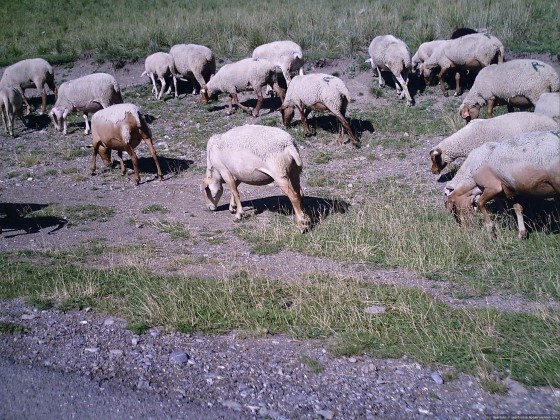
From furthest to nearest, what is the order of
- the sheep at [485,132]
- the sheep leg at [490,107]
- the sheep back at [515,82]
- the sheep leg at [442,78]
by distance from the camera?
the sheep leg at [442,78] → the sheep leg at [490,107] → the sheep back at [515,82] → the sheep at [485,132]

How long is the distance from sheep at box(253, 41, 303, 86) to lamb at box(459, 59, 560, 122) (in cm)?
608

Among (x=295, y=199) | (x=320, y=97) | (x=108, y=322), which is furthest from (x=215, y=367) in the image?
(x=320, y=97)

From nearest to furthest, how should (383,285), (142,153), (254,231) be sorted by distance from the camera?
(383,285) → (254,231) → (142,153)

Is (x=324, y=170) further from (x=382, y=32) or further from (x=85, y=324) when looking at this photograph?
(x=382, y=32)

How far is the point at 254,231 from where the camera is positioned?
10688mm

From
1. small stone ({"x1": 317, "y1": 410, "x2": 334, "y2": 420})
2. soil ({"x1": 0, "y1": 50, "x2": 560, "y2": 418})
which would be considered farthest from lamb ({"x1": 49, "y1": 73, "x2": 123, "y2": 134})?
small stone ({"x1": 317, "y1": 410, "x2": 334, "y2": 420})

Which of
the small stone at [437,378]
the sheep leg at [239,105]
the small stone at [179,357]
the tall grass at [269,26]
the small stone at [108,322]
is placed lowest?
the sheep leg at [239,105]

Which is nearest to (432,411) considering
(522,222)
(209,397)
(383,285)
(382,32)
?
(209,397)

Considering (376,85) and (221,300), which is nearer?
(221,300)

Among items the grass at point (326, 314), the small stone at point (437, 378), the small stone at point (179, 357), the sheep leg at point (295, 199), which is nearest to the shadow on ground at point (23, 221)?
the grass at point (326, 314)

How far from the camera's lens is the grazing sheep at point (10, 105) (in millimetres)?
→ 19875

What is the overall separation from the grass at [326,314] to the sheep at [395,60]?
11442 millimetres

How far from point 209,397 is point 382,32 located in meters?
19.2

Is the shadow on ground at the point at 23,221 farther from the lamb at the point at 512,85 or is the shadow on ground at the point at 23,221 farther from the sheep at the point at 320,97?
the lamb at the point at 512,85
